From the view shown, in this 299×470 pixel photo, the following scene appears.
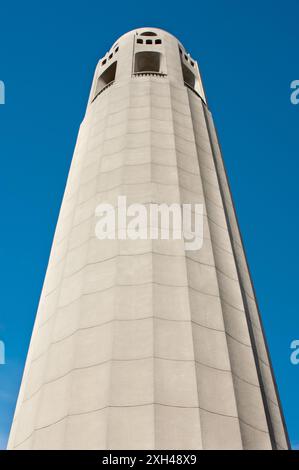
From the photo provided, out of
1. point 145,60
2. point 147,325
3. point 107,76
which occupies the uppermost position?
point 145,60

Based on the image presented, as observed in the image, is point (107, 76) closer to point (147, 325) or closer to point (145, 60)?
point (145, 60)

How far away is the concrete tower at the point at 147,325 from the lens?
14.7 m

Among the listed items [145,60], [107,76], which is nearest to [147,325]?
[107,76]

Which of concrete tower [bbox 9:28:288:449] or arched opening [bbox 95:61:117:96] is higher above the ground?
arched opening [bbox 95:61:117:96]

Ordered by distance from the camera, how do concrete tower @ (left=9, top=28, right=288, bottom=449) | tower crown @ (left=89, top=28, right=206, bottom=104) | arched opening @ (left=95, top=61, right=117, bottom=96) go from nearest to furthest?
1. concrete tower @ (left=9, top=28, right=288, bottom=449)
2. tower crown @ (left=89, top=28, right=206, bottom=104)
3. arched opening @ (left=95, top=61, right=117, bottom=96)

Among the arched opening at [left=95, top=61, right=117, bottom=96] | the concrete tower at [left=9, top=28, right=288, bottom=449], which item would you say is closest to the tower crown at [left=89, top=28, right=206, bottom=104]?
the arched opening at [left=95, top=61, right=117, bottom=96]

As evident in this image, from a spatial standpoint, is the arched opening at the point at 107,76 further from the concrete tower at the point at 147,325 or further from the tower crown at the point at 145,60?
the concrete tower at the point at 147,325

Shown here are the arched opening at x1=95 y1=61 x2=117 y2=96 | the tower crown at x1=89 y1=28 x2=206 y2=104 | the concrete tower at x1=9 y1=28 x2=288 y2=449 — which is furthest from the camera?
the arched opening at x1=95 y1=61 x2=117 y2=96

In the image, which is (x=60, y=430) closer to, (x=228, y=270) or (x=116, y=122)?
(x=228, y=270)

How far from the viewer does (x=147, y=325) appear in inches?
667

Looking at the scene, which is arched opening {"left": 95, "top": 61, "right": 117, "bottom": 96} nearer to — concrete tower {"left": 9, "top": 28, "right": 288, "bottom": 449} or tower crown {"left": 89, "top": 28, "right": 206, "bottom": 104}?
tower crown {"left": 89, "top": 28, "right": 206, "bottom": 104}

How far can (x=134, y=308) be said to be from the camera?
57.9 ft

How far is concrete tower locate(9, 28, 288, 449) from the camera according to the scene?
48.2ft

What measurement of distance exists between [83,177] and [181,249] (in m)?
8.19
